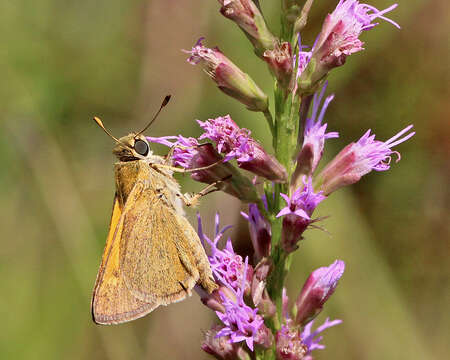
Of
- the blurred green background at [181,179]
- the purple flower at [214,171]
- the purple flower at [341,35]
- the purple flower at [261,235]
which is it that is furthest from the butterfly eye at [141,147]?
the blurred green background at [181,179]

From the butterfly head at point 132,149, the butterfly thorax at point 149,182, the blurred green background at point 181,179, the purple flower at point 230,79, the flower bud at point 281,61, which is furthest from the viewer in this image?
the blurred green background at point 181,179

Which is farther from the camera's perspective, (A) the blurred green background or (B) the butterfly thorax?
(A) the blurred green background

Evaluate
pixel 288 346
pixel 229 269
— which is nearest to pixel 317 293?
pixel 288 346

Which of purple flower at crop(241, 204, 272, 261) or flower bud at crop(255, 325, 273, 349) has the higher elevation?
purple flower at crop(241, 204, 272, 261)

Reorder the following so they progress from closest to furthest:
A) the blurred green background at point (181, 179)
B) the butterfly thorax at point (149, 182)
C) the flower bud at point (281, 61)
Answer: the flower bud at point (281, 61) < the butterfly thorax at point (149, 182) < the blurred green background at point (181, 179)

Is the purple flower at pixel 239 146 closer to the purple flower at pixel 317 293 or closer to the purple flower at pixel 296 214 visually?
the purple flower at pixel 296 214

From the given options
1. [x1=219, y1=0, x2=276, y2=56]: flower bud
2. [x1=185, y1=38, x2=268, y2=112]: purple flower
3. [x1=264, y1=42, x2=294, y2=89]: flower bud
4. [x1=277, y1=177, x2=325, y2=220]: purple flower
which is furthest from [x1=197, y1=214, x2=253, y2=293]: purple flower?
[x1=219, y1=0, x2=276, y2=56]: flower bud

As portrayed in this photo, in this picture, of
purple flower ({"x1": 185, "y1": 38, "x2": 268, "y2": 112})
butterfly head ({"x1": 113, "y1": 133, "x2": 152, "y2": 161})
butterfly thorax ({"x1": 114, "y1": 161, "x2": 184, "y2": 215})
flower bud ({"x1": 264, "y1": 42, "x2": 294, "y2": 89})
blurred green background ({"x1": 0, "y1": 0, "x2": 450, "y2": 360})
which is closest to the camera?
flower bud ({"x1": 264, "y1": 42, "x2": 294, "y2": 89})

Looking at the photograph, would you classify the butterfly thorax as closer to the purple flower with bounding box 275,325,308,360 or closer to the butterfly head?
the butterfly head

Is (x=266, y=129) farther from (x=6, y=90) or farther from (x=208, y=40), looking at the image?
(x=6, y=90)
